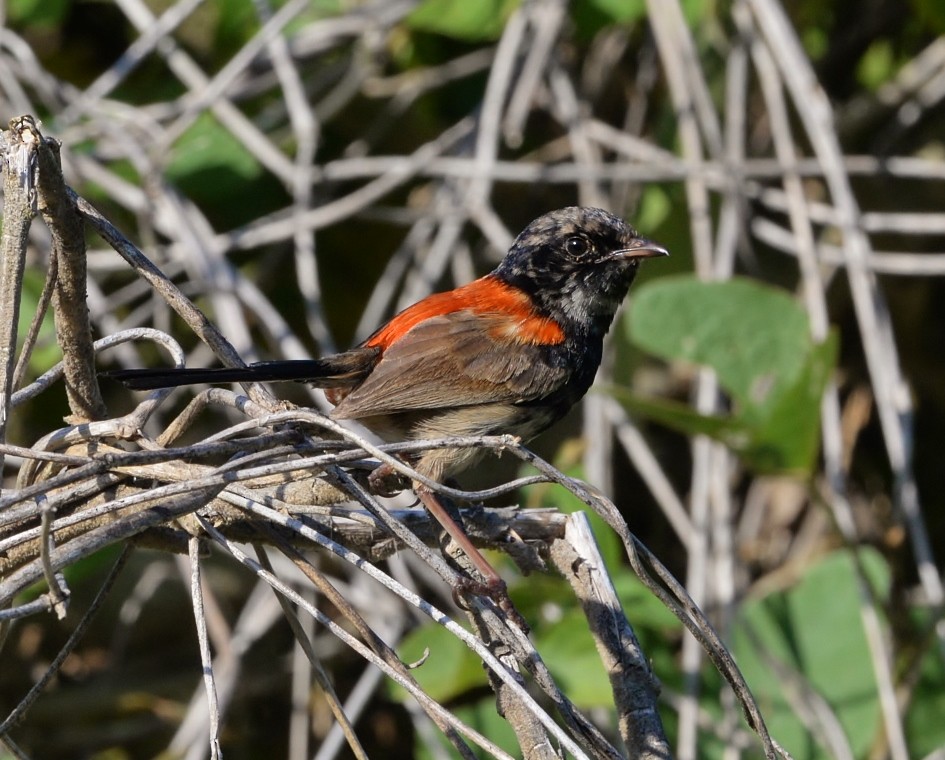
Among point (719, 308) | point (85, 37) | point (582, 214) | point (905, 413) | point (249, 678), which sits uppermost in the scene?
point (85, 37)

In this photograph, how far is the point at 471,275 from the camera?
4.18 meters

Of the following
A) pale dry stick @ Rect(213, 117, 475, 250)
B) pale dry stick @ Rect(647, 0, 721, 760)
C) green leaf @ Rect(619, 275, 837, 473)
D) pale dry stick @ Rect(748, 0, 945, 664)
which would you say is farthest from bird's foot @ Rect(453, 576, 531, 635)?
pale dry stick @ Rect(213, 117, 475, 250)

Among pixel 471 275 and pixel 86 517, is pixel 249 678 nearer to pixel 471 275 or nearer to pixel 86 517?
pixel 471 275

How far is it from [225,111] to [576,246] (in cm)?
136

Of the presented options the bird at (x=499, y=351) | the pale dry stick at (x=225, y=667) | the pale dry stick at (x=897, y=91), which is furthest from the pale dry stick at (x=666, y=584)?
the pale dry stick at (x=897, y=91)

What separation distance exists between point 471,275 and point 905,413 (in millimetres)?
1531

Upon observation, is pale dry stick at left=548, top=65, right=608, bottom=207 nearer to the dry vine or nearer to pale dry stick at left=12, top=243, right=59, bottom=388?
the dry vine

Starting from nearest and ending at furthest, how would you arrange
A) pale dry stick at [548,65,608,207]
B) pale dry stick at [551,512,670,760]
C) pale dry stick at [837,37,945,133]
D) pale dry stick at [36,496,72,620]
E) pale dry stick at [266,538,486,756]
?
1. pale dry stick at [36,496,72,620]
2. pale dry stick at [266,538,486,756]
3. pale dry stick at [551,512,670,760]
4. pale dry stick at [548,65,608,207]
5. pale dry stick at [837,37,945,133]

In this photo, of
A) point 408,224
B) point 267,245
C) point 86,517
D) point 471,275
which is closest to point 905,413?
point 471,275

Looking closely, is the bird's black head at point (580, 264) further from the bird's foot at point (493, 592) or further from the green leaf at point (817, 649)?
the bird's foot at point (493, 592)

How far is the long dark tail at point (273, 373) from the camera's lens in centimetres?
221

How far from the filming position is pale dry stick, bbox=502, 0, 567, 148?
4016 mm

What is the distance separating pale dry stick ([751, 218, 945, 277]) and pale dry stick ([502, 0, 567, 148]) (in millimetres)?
918

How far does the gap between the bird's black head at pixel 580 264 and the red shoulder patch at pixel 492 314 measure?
54 mm
